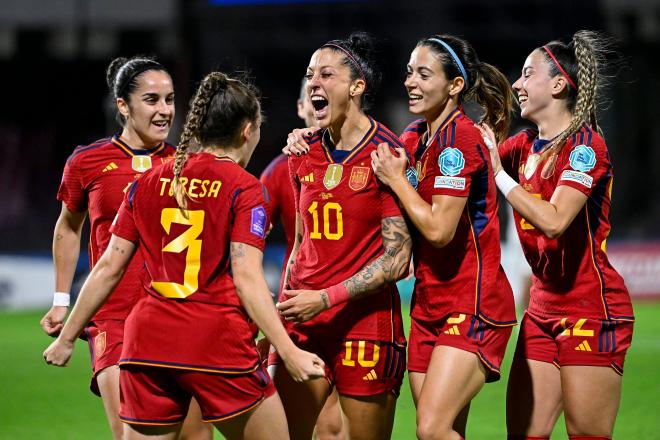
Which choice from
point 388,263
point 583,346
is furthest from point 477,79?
point 583,346

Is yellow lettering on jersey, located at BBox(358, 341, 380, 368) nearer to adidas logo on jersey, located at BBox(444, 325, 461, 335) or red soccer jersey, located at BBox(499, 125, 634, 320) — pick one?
adidas logo on jersey, located at BBox(444, 325, 461, 335)

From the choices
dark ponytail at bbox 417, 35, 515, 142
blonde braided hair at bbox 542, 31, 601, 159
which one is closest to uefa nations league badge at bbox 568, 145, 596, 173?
blonde braided hair at bbox 542, 31, 601, 159

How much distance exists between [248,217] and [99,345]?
1649 mm

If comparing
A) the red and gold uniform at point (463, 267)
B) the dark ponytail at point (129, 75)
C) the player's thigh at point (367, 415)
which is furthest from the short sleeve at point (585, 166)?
the dark ponytail at point (129, 75)

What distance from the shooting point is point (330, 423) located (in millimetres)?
5527

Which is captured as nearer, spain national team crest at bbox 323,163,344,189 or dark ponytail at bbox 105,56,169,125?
spain national team crest at bbox 323,163,344,189

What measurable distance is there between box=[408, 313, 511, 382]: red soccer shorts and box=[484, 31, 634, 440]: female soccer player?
35 centimetres

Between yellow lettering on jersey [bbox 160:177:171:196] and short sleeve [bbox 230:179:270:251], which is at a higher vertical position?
yellow lettering on jersey [bbox 160:177:171:196]

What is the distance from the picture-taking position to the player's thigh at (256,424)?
3914mm

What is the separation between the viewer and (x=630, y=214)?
20109 millimetres

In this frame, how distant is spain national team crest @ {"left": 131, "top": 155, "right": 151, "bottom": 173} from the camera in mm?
5316

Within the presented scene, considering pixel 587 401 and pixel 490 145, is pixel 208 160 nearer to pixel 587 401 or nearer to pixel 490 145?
pixel 490 145

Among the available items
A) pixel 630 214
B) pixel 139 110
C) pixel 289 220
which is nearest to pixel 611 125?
pixel 630 214

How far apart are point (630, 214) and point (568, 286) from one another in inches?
639
